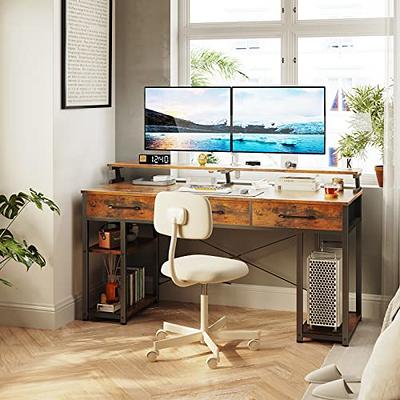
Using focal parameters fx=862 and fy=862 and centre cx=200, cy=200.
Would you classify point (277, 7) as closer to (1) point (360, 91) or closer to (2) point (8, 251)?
(1) point (360, 91)

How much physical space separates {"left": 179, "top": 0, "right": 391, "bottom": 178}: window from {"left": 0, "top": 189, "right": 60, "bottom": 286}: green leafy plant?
1.41 meters

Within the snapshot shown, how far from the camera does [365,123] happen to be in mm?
5227

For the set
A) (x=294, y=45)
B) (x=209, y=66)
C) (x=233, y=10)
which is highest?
(x=233, y=10)

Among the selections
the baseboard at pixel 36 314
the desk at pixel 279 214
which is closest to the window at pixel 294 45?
the desk at pixel 279 214

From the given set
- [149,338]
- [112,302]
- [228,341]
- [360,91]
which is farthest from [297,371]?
[360,91]

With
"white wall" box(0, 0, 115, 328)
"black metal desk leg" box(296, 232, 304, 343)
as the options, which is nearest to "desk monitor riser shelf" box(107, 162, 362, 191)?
"white wall" box(0, 0, 115, 328)

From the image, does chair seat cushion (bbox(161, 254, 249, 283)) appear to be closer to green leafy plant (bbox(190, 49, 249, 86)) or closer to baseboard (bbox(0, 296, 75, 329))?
baseboard (bbox(0, 296, 75, 329))

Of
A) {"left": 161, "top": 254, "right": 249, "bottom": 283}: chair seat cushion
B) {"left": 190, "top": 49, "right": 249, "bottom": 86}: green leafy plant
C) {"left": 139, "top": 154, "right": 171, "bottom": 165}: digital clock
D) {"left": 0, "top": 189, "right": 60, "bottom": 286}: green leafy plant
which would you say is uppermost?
{"left": 190, "top": 49, "right": 249, "bottom": 86}: green leafy plant

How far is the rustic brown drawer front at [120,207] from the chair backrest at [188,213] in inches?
23.7

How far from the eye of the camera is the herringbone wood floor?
4.01 meters

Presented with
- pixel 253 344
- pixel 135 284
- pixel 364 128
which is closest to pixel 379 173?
pixel 364 128

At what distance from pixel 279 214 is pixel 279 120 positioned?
0.63 m

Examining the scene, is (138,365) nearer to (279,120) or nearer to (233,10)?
(279,120)

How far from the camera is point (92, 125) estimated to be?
213 inches
